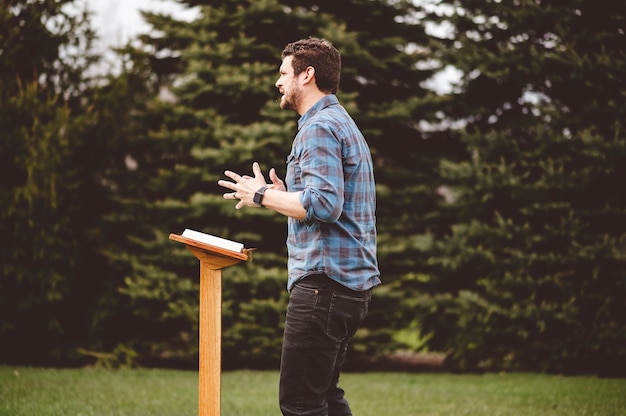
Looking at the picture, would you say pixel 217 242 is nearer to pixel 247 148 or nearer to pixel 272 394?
pixel 272 394

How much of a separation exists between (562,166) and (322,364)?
6.01 m

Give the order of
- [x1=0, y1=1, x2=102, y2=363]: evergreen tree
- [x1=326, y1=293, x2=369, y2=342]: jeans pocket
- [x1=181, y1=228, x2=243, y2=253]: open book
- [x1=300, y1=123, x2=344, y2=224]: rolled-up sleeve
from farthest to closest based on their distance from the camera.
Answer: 1. [x1=0, y1=1, x2=102, y2=363]: evergreen tree
2. [x1=181, y1=228, x2=243, y2=253]: open book
3. [x1=326, y1=293, x2=369, y2=342]: jeans pocket
4. [x1=300, y1=123, x2=344, y2=224]: rolled-up sleeve

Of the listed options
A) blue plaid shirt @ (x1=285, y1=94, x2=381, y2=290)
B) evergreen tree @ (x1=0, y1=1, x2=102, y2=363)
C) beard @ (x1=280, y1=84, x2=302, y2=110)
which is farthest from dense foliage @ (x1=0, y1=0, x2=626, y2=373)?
blue plaid shirt @ (x1=285, y1=94, x2=381, y2=290)

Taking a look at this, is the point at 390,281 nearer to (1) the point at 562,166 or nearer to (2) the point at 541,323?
(2) the point at 541,323

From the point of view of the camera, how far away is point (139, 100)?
364 inches

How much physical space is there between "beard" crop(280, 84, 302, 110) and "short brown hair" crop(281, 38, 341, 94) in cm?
8

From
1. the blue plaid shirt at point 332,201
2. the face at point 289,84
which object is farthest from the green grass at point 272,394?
the face at point 289,84

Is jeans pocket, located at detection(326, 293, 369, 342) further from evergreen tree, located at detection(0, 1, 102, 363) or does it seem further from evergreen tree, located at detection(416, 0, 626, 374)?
evergreen tree, located at detection(0, 1, 102, 363)

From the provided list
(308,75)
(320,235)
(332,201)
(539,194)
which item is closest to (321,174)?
(332,201)

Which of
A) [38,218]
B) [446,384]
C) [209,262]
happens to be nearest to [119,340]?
[38,218]

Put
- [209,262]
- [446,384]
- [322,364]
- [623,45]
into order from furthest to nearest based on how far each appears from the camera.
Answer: [623,45]
[446,384]
[209,262]
[322,364]

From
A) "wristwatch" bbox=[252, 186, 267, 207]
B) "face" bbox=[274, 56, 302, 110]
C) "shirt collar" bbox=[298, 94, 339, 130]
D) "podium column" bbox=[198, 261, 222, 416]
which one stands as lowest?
"podium column" bbox=[198, 261, 222, 416]

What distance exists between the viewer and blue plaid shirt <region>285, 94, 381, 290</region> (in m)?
2.89

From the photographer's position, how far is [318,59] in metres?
3.15
